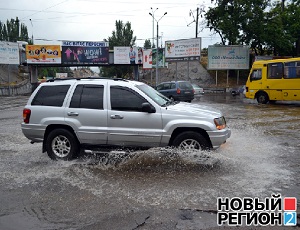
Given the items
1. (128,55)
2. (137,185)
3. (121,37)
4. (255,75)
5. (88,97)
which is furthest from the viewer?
(121,37)

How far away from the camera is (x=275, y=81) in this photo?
778 inches

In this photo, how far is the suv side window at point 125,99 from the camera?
6.54m

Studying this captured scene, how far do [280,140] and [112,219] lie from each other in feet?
21.3

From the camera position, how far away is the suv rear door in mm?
6621

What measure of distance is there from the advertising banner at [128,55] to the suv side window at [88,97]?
38.8 meters

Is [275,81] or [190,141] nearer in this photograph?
[190,141]

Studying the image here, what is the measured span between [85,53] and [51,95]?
39132 millimetres

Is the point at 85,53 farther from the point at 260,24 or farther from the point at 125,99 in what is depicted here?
→ the point at 125,99

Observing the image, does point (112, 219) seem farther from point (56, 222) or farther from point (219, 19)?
point (219, 19)

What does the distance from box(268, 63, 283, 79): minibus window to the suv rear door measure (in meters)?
16.0

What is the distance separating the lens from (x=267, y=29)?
36312 mm

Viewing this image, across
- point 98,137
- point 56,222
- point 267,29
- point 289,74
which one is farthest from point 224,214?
point 267,29

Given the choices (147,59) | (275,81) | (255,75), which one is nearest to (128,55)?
(147,59)

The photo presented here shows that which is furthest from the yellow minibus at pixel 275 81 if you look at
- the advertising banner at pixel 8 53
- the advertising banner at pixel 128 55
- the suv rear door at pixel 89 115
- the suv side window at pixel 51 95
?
the advertising banner at pixel 8 53
